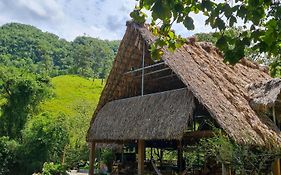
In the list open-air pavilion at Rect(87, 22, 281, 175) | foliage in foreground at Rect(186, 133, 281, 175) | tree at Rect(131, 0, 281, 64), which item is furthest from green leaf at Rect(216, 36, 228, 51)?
open-air pavilion at Rect(87, 22, 281, 175)

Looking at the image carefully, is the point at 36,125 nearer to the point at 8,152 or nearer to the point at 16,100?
the point at 8,152

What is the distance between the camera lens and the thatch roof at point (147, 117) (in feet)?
27.3

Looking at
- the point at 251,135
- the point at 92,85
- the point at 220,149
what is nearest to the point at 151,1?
the point at 220,149

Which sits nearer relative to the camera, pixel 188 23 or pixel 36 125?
pixel 188 23

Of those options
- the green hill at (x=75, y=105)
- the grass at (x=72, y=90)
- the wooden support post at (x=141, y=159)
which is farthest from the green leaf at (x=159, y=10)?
the grass at (x=72, y=90)

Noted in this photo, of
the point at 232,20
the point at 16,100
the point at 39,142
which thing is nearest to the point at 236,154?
the point at 232,20

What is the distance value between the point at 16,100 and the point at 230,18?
17.2 meters

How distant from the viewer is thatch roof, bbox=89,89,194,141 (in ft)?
27.3

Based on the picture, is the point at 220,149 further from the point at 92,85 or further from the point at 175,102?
the point at 92,85

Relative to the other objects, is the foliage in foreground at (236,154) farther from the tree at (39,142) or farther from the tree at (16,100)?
the tree at (16,100)

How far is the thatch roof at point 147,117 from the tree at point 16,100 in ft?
24.9

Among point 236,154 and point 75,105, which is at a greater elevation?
point 75,105

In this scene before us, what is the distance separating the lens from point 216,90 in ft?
28.3

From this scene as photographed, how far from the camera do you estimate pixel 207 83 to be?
875 cm
